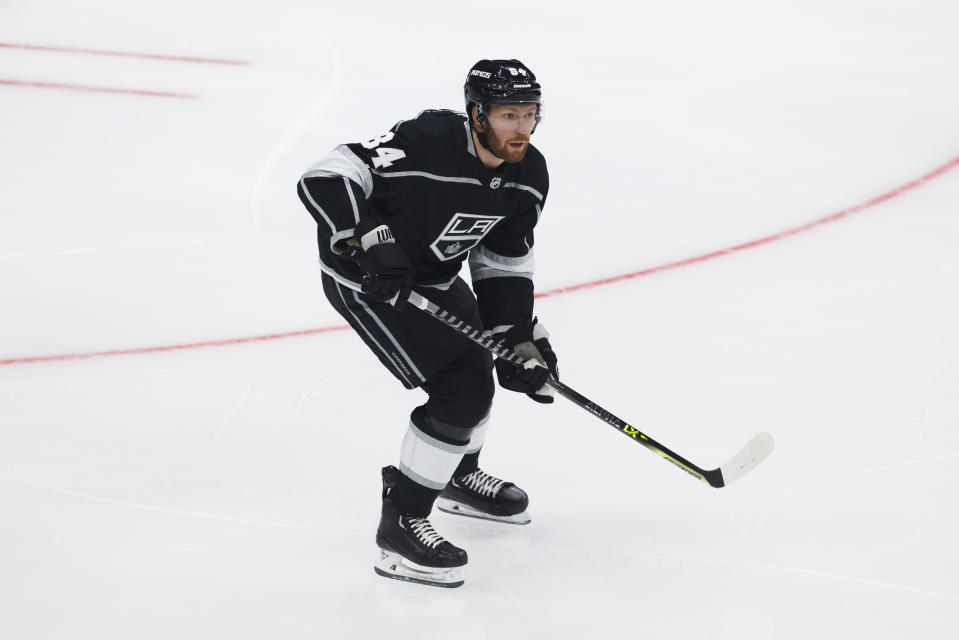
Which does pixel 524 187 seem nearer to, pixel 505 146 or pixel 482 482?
pixel 505 146

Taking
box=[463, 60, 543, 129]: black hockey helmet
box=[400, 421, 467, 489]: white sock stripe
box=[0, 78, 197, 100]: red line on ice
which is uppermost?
box=[0, 78, 197, 100]: red line on ice

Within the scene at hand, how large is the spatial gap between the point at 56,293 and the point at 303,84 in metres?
2.18

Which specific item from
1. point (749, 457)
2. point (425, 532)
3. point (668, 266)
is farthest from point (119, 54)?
point (749, 457)

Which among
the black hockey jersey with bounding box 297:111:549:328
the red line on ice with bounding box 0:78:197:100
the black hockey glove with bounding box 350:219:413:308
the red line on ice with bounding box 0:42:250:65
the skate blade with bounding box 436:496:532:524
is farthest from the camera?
the red line on ice with bounding box 0:42:250:65

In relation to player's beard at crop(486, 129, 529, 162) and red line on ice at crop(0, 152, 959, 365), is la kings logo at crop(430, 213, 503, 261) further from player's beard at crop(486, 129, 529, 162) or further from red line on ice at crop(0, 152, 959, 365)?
red line on ice at crop(0, 152, 959, 365)

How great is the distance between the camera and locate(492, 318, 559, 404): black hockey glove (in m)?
2.74

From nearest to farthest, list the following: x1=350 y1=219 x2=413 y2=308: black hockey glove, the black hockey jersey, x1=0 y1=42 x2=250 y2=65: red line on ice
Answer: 1. x1=350 y1=219 x2=413 y2=308: black hockey glove
2. the black hockey jersey
3. x1=0 y1=42 x2=250 y2=65: red line on ice

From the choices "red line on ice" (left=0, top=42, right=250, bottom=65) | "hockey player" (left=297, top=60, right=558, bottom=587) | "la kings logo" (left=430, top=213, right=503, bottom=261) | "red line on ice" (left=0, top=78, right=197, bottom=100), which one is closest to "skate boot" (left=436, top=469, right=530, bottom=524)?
"hockey player" (left=297, top=60, right=558, bottom=587)

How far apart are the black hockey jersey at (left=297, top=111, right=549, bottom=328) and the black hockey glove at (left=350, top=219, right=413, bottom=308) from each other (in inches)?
2.2

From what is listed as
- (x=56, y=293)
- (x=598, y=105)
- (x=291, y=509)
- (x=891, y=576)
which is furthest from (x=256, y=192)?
(x=891, y=576)

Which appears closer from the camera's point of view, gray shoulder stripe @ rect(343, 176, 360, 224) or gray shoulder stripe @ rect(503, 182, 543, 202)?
gray shoulder stripe @ rect(343, 176, 360, 224)

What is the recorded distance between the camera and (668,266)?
13.9ft

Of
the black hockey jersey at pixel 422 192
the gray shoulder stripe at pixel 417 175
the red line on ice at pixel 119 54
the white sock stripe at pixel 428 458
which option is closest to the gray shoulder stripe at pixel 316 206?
the black hockey jersey at pixel 422 192

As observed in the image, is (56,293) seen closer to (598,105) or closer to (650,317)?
(650,317)
